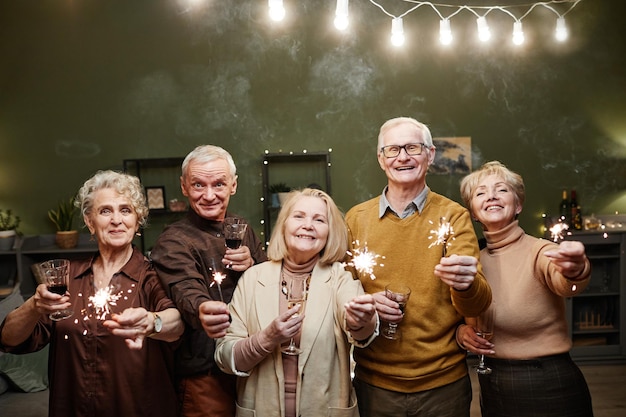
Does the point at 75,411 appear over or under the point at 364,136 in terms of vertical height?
under

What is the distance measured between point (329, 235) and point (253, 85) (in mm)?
3989

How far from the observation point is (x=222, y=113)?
229 inches

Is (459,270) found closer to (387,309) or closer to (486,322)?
(387,309)

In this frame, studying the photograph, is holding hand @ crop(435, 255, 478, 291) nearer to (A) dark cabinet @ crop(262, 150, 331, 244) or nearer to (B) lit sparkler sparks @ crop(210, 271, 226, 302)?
(B) lit sparkler sparks @ crop(210, 271, 226, 302)

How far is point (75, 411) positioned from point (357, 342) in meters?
1.08

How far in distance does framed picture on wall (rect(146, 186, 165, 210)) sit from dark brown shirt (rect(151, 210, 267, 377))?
3.40m

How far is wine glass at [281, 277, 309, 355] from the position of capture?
194 cm

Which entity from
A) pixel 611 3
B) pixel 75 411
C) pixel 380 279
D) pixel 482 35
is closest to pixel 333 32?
pixel 482 35

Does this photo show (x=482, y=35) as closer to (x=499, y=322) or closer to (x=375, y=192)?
(x=375, y=192)

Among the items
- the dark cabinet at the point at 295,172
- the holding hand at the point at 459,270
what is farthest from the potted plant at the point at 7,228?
the holding hand at the point at 459,270

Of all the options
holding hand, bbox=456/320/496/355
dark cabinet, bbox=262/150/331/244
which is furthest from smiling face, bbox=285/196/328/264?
dark cabinet, bbox=262/150/331/244

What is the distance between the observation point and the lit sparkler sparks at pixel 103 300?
2.06 meters

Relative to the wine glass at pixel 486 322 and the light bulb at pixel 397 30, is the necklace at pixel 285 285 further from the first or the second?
the light bulb at pixel 397 30

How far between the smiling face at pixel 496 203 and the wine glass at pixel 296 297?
2.79 ft
